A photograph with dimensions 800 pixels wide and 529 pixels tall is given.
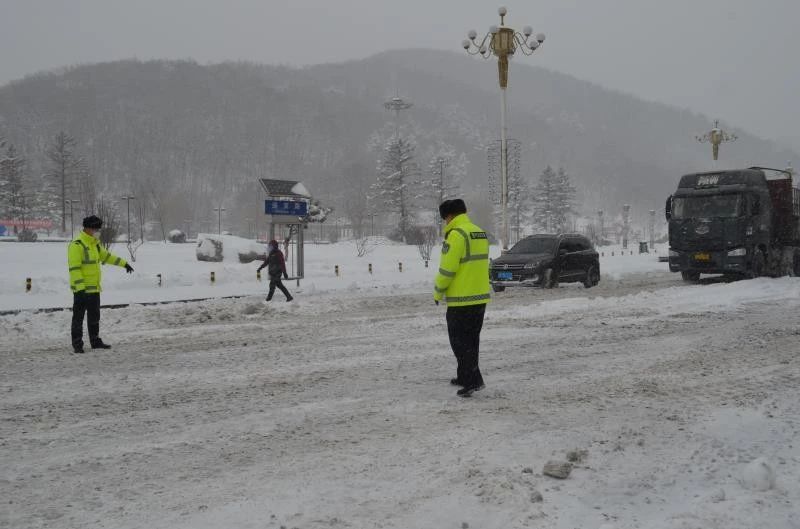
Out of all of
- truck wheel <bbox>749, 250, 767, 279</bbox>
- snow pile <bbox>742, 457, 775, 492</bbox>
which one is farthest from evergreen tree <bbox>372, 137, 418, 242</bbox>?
snow pile <bbox>742, 457, 775, 492</bbox>

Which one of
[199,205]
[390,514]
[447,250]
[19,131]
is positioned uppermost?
[19,131]

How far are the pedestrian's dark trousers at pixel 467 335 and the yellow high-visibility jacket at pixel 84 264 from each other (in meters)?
6.25

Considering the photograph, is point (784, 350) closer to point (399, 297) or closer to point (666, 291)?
point (666, 291)

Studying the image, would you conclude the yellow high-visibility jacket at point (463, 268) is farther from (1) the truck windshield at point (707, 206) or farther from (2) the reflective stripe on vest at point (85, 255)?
(1) the truck windshield at point (707, 206)

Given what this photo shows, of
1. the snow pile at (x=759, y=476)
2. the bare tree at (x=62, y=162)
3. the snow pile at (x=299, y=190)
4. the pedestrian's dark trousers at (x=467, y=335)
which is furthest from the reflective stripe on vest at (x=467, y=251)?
the bare tree at (x=62, y=162)

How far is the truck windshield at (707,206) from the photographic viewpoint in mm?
17219

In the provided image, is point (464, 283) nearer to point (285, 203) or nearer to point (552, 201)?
point (285, 203)

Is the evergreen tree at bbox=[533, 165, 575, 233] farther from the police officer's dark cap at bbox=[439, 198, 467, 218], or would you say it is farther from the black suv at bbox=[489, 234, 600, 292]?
the police officer's dark cap at bbox=[439, 198, 467, 218]

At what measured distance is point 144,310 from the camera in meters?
13.9

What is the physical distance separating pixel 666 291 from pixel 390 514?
1393 cm

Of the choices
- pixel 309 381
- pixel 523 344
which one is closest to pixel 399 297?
pixel 523 344

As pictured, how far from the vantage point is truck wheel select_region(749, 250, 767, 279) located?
56.7 ft

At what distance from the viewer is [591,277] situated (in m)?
19.6

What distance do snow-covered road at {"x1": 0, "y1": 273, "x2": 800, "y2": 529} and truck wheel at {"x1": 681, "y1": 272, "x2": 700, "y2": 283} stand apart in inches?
374
